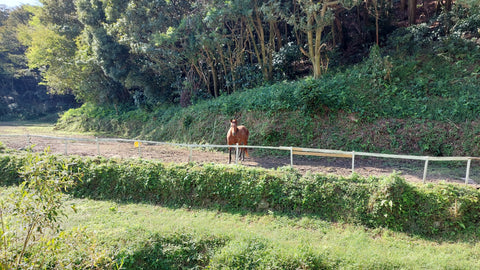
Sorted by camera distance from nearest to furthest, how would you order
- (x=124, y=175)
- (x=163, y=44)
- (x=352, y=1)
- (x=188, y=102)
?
(x=124, y=175)
(x=352, y=1)
(x=163, y=44)
(x=188, y=102)

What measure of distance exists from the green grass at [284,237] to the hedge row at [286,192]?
1.24 feet

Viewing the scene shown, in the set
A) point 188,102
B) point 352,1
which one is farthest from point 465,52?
point 188,102

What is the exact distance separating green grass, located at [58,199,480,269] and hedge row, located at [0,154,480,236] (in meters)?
0.38

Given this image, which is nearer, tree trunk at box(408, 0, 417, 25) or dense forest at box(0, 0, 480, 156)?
dense forest at box(0, 0, 480, 156)

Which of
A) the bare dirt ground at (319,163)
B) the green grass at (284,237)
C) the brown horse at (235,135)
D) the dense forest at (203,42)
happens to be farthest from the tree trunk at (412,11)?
the green grass at (284,237)

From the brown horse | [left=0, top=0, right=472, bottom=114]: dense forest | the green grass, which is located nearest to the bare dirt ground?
the brown horse

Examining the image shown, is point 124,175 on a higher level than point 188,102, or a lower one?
lower

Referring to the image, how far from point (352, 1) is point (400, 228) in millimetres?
9641

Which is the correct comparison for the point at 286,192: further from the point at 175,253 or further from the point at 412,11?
the point at 412,11

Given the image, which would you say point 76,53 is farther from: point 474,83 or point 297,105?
point 474,83

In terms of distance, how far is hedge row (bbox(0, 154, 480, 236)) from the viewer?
665cm

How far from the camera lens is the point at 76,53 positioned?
22.8 meters

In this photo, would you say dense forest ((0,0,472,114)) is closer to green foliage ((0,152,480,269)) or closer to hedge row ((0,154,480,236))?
hedge row ((0,154,480,236))

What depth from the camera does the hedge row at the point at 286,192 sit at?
6.65m
